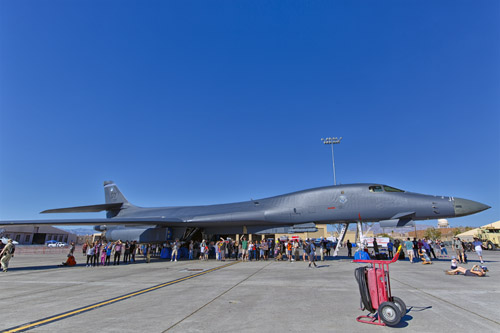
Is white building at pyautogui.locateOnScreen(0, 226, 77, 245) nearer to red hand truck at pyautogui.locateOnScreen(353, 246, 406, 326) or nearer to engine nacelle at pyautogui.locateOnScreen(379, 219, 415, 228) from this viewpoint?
engine nacelle at pyautogui.locateOnScreen(379, 219, 415, 228)

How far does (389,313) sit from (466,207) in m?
11.0

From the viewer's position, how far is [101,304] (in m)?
5.17

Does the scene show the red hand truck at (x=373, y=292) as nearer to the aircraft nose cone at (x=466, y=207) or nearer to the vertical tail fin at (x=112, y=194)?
the aircraft nose cone at (x=466, y=207)

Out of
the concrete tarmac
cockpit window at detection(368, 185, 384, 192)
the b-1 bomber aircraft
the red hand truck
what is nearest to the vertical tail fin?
the b-1 bomber aircraft

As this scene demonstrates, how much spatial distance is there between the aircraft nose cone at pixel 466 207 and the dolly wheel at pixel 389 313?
10803mm

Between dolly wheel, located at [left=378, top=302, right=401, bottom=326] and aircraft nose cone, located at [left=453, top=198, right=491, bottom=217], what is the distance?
10803 mm

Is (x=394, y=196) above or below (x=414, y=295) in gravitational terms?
above

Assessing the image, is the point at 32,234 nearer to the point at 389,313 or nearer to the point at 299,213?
the point at 299,213

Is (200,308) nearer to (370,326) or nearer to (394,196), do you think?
(370,326)

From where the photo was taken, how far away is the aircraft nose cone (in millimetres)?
11743

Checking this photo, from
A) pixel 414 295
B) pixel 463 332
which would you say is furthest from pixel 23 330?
pixel 414 295

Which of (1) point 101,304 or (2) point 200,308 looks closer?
(2) point 200,308

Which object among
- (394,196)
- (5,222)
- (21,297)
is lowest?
(21,297)

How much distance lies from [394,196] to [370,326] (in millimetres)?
11103
